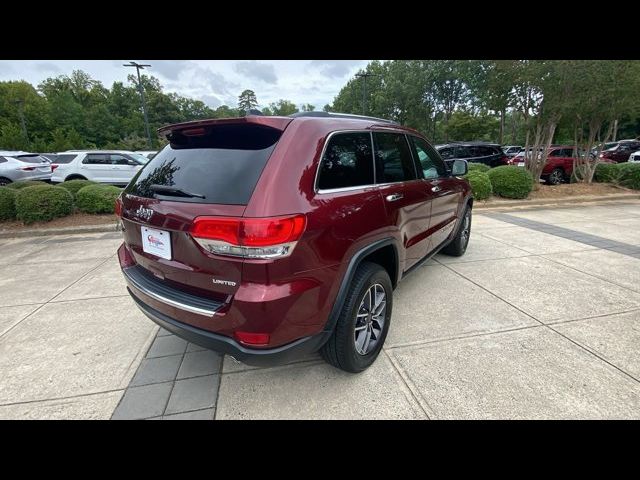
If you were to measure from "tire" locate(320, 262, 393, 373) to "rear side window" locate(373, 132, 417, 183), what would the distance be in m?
0.75

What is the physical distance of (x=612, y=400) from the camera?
212cm

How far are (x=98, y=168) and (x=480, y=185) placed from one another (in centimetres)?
1216

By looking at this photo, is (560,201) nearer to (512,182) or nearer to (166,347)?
(512,182)

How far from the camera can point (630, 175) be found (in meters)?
10.3

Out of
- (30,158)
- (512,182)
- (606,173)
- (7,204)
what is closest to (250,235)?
(7,204)

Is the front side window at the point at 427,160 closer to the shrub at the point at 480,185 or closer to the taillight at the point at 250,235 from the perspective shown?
the taillight at the point at 250,235

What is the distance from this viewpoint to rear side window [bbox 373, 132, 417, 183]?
255 cm

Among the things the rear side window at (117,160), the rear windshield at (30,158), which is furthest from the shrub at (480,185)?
the rear windshield at (30,158)

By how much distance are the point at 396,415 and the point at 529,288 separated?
104 inches

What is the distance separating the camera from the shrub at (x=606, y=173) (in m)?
10.7

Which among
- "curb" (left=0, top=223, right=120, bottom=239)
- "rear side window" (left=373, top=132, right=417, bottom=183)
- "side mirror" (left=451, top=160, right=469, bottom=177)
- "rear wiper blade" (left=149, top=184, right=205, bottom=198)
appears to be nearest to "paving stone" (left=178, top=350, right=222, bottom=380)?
"rear wiper blade" (left=149, top=184, right=205, bottom=198)

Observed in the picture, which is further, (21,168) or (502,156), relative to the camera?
(502,156)
